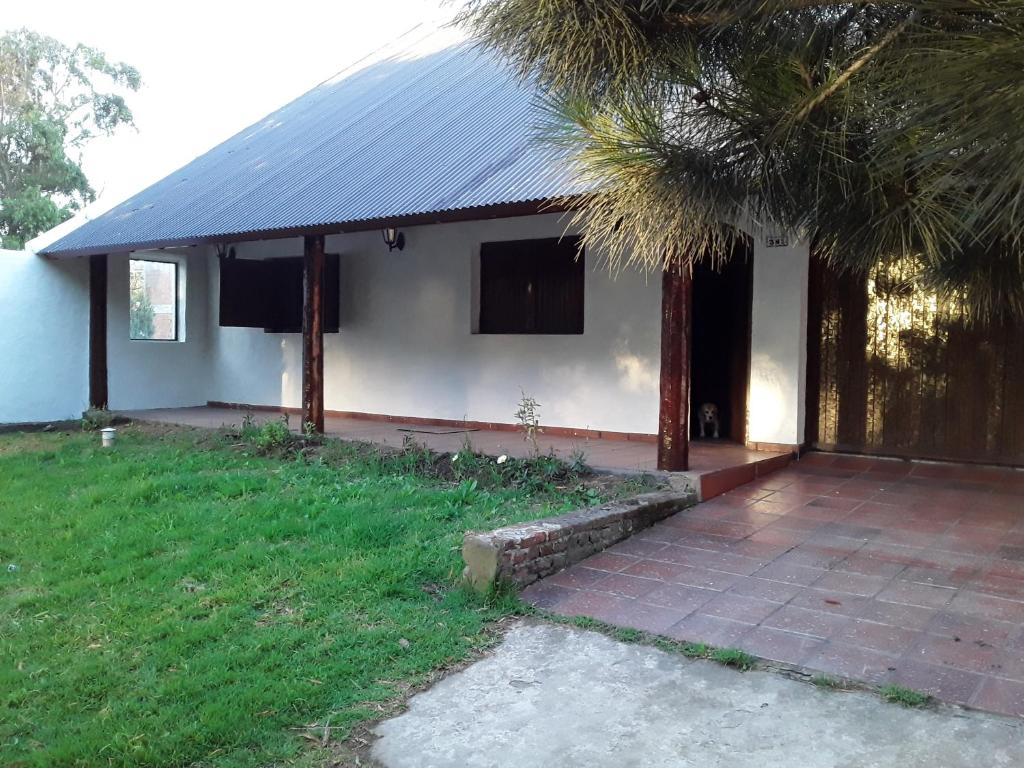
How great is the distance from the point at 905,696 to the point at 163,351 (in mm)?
11446

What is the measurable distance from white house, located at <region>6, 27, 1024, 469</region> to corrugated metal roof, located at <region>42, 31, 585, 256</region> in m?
0.05

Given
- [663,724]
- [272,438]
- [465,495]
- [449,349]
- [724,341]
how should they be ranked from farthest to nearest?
[449,349] < [724,341] < [272,438] < [465,495] < [663,724]

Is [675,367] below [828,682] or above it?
above

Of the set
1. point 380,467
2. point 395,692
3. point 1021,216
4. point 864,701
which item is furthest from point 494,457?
point 1021,216

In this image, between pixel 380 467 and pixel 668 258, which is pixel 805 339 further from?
pixel 668 258

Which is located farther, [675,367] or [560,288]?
[560,288]

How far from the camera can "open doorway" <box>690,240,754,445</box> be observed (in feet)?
26.6

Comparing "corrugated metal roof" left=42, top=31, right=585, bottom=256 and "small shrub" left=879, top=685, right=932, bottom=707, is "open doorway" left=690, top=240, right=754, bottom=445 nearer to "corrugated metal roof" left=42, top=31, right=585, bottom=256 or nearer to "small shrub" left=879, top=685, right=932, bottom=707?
"corrugated metal roof" left=42, top=31, right=585, bottom=256

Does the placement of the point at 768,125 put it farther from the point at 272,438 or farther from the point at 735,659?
the point at 272,438

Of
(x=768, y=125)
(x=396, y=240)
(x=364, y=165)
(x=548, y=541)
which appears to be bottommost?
(x=548, y=541)

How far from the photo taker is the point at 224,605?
14.5 feet

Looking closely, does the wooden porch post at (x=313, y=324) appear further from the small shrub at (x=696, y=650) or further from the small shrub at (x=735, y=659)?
the small shrub at (x=735, y=659)

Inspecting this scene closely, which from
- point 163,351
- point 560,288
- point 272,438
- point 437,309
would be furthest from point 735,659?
point 163,351

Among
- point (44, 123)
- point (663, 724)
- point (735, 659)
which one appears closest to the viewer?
point (663, 724)
